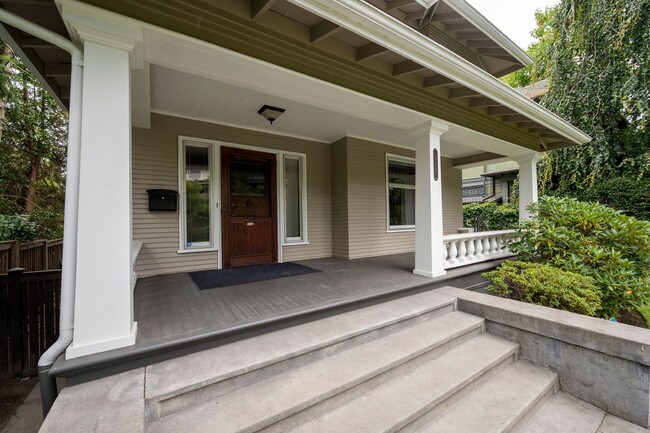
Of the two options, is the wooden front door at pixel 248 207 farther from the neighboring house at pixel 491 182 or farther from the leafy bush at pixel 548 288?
the neighboring house at pixel 491 182

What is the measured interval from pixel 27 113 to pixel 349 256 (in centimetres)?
A: 870

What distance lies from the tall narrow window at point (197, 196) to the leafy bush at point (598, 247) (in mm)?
4612

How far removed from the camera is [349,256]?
5.03 meters

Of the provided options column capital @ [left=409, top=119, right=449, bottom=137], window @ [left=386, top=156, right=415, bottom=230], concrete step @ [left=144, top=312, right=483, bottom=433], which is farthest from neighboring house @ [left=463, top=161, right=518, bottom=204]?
concrete step @ [left=144, top=312, right=483, bottom=433]

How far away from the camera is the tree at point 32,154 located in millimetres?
6539

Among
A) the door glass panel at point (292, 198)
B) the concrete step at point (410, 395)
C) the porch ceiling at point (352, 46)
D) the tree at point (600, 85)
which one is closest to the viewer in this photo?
the concrete step at point (410, 395)

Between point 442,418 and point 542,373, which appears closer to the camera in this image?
point 442,418

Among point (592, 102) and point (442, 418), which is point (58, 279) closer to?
point (442, 418)

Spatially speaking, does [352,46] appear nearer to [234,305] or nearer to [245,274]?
[234,305]

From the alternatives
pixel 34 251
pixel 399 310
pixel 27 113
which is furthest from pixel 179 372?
pixel 27 113

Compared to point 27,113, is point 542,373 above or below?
below

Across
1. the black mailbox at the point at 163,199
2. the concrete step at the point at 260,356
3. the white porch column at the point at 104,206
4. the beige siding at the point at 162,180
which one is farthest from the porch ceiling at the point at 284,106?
the concrete step at the point at 260,356

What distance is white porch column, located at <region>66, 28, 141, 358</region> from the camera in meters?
1.58

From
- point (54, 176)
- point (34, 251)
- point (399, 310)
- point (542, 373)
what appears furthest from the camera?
point (54, 176)
